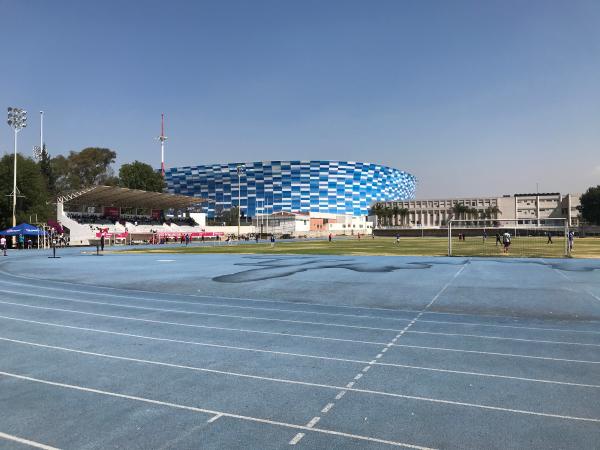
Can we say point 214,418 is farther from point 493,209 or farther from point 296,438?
point 493,209

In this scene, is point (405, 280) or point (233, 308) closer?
point (233, 308)

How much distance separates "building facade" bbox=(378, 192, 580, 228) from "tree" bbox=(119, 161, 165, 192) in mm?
68714

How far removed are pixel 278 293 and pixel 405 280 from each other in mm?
6682

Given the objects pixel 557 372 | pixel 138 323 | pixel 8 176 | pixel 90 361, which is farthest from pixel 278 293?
pixel 8 176

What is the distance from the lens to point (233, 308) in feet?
46.3

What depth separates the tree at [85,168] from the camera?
11575cm

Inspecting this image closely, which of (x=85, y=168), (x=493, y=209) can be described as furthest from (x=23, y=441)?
(x=493, y=209)

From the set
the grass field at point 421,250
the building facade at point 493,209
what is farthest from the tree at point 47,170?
the building facade at point 493,209

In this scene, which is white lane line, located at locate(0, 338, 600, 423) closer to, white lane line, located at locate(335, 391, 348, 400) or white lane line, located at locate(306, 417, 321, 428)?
white lane line, located at locate(335, 391, 348, 400)

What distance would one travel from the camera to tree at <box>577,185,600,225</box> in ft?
342

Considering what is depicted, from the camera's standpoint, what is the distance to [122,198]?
83.1 metres

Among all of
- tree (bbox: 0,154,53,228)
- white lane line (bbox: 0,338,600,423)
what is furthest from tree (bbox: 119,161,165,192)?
white lane line (bbox: 0,338,600,423)

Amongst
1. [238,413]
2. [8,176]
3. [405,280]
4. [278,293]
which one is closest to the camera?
[238,413]

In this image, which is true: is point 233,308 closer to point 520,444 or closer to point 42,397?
point 42,397
